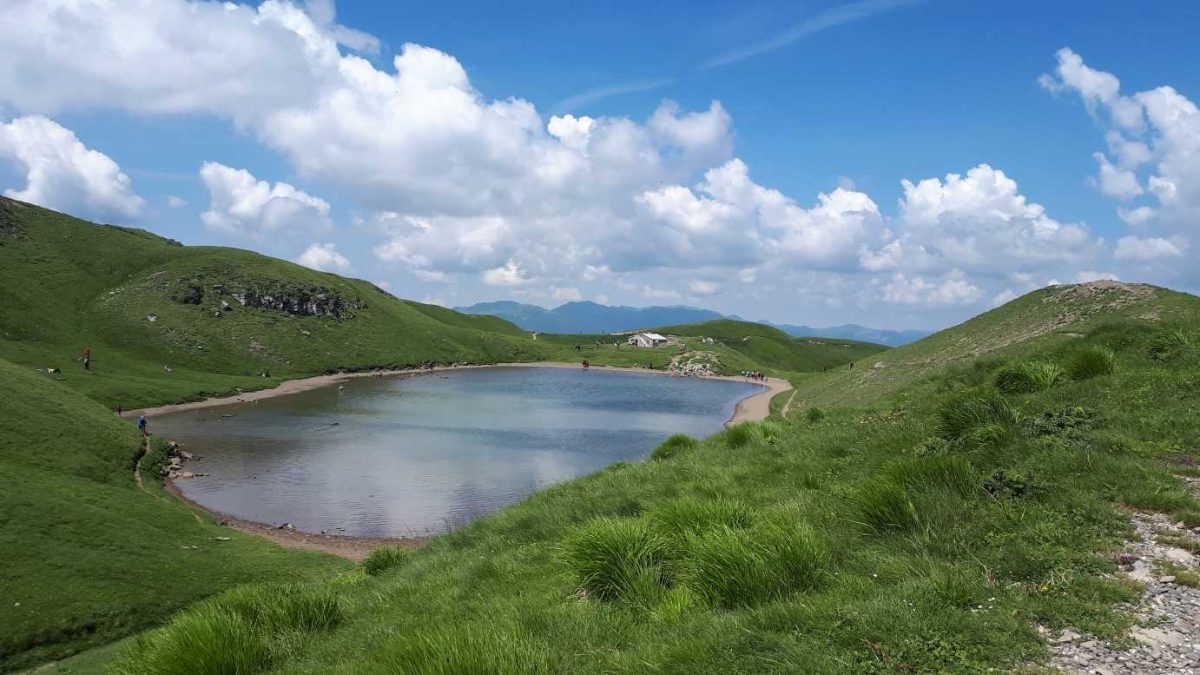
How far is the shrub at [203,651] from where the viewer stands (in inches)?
296

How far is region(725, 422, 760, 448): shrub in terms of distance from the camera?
738 inches

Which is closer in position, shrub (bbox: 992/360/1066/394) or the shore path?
shrub (bbox: 992/360/1066/394)

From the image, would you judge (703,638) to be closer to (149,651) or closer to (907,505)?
(907,505)

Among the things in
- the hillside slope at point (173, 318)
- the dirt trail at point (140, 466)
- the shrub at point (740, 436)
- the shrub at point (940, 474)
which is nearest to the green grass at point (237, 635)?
the shrub at point (940, 474)

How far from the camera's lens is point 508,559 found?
11078 millimetres

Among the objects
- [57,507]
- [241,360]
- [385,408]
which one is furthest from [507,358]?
[57,507]

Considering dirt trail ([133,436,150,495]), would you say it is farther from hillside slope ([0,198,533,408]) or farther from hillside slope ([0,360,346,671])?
hillside slope ([0,198,533,408])

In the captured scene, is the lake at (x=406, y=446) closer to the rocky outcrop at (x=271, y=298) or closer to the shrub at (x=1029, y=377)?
the shrub at (x=1029, y=377)

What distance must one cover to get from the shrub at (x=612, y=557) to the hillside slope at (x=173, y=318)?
9725cm

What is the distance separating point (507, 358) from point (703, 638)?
7753 inches

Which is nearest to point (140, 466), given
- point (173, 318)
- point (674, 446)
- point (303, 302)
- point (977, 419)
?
point (674, 446)

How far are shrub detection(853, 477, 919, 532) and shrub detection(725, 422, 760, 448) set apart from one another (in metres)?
9.91

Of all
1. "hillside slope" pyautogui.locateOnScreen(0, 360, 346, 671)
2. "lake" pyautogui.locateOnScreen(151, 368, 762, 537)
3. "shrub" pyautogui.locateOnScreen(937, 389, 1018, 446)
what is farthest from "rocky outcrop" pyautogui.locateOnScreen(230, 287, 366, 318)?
"shrub" pyautogui.locateOnScreen(937, 389, 1018, 446)

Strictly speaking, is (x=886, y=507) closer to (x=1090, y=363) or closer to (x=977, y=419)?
(x=977, y=419)
